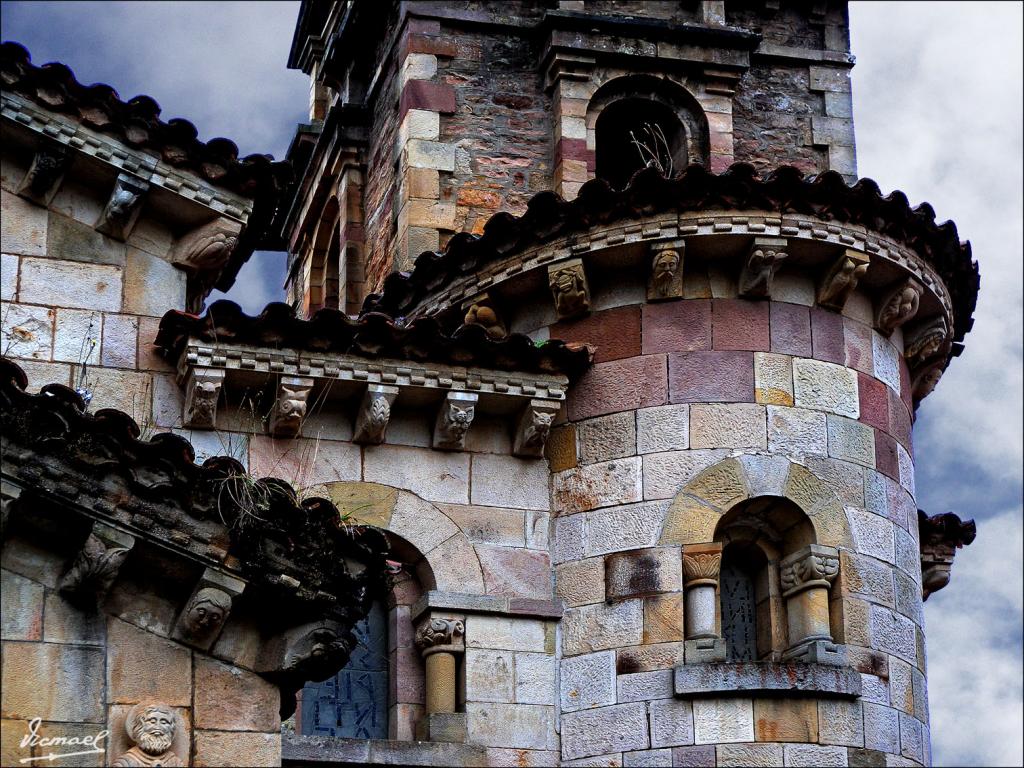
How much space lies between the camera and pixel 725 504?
1418 centimetres

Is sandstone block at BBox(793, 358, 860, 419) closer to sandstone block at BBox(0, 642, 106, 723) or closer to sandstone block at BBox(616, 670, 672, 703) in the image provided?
sandstone block at BBox(616, 670, 672, 703)

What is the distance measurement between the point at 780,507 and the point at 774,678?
1366 mm

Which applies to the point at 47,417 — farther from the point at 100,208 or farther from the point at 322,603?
the point at 100,208

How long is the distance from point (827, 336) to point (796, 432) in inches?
34.6

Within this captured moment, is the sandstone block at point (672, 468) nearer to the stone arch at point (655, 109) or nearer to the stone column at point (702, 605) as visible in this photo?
the stone column at point (702, 605)

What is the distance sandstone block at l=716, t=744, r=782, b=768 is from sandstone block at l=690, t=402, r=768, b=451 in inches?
84.9

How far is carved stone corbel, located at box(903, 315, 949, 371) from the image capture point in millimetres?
15672

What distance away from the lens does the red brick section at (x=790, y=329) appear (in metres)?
14.8

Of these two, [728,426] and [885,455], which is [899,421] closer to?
[885,455]

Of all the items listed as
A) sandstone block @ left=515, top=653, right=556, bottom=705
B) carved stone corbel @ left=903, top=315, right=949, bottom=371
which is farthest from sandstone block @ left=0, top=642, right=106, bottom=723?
carved stone corbel @ left=903, top=315, right=949, bottom=371

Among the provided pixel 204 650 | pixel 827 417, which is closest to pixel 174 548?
pixel 204 650

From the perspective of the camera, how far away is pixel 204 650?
10422 mm

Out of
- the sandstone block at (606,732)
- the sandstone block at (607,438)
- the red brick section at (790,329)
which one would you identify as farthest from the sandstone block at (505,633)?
the red brick section at (790,329)

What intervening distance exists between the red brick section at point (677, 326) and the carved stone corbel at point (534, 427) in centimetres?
90
